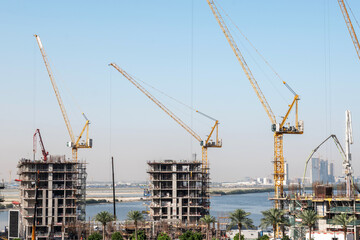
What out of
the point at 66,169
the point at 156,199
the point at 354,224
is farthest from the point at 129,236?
the point at 354,224

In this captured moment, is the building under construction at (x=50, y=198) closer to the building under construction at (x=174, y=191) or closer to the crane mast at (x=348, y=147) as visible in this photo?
the building under construction at (x=174, y=191)

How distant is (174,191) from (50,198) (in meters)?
42.9

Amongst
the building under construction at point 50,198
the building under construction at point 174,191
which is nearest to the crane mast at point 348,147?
the building under construction at point 174,191

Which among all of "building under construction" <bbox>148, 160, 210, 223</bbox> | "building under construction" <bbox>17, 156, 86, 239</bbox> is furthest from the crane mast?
"building under construction" <bbox>17, 156, 86, 239</bbox>

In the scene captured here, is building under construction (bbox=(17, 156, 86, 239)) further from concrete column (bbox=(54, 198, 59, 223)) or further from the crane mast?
the crane mast

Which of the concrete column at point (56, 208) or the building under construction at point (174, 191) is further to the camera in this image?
the building under construction at point (174, 191)

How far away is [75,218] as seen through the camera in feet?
633

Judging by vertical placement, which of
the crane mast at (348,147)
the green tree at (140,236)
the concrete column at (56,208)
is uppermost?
the crane mast at (348,147)

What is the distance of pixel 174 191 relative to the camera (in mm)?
197625

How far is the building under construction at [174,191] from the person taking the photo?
19688 centimetres

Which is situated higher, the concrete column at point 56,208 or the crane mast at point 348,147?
the crane mast at point 348,147

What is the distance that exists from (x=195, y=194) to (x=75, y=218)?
140 feet

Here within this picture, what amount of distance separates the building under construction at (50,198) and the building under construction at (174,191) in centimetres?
2833

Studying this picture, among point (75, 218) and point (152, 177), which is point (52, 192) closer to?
point (75, 218)
